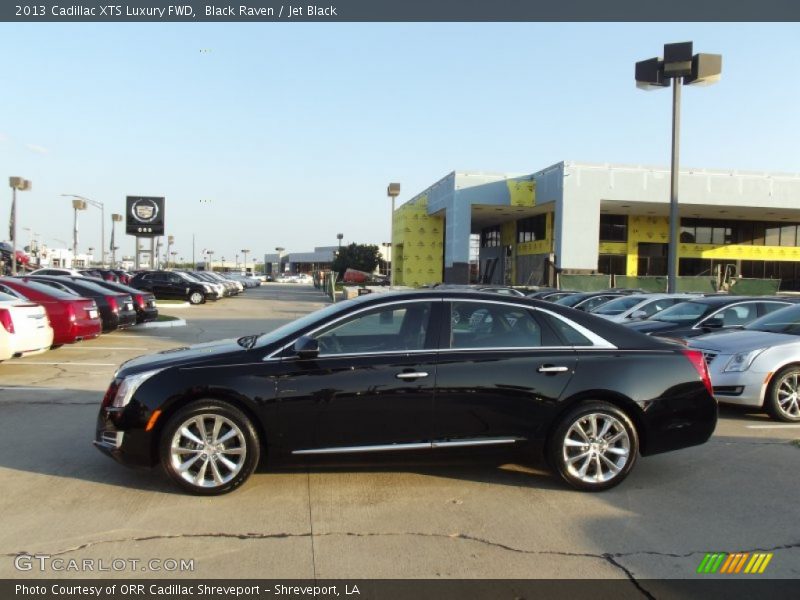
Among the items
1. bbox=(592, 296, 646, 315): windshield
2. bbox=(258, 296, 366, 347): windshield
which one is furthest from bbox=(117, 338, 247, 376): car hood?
bbox=(592, 296, 646, 315): windshield

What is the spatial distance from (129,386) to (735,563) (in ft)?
14.5

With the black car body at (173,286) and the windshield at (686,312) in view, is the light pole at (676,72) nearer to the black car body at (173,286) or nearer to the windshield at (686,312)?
the windshield at (686,312)

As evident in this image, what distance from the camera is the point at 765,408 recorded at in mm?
8062

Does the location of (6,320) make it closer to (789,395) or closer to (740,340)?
(740,340)

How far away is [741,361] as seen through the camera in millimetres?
8031

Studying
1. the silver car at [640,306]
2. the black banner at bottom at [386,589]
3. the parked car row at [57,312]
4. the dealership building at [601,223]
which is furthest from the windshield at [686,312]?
the dealership building at [601,223]

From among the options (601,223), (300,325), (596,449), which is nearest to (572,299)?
(596,449)

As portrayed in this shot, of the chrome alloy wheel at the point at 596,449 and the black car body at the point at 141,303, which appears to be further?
the black car body at the point at 141,303

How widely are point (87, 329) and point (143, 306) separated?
5792 millimetres

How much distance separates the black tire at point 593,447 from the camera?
5.32 m

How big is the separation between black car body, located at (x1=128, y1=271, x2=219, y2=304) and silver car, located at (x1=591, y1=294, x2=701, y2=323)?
2372 centimetres

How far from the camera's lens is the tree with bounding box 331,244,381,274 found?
89938 millimetres

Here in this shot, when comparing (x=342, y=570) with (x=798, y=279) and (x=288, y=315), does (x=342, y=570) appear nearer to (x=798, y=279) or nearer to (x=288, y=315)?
(x=288, y=315)

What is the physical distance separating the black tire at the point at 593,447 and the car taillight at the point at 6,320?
840cm
